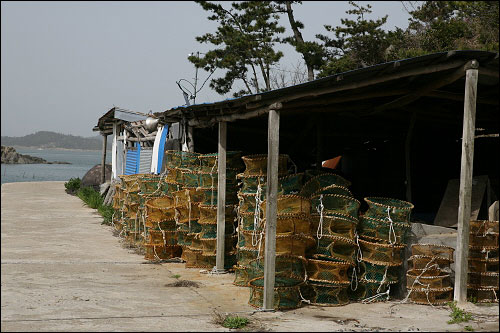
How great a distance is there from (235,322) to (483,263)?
143 inches

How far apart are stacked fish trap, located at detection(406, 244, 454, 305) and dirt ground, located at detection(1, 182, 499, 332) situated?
0.22 meters

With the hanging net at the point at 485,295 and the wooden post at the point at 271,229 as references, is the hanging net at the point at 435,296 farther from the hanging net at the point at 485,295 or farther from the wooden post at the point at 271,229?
the wooden post at the point at 271,229

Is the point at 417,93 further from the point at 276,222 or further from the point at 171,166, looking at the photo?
the point at 171,166

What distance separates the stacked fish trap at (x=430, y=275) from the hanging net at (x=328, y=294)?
3.20 feet

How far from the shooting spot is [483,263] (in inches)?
299

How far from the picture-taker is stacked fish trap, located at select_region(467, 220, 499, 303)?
7.52 meters

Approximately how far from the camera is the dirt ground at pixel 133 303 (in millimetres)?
6527

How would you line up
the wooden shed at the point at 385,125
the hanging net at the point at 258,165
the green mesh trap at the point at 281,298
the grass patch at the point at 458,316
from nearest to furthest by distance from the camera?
the grass patch at the point at 458,316 → the wooden shed at the point at 385,125 → the green mesh trap at the point at 281,298 → the hanging net at the point at 258,165

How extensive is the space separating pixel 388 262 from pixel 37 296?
16.8ft

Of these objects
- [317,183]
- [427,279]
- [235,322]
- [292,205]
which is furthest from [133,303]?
[427,279]

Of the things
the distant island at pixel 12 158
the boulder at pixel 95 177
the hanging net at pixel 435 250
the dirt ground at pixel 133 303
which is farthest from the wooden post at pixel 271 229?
the distant island at pixel 12 158

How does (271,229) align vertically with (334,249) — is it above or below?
above

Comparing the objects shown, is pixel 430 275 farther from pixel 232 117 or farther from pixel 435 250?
pixel 232 117

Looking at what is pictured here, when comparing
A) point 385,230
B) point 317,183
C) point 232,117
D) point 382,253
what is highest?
point 232,117
